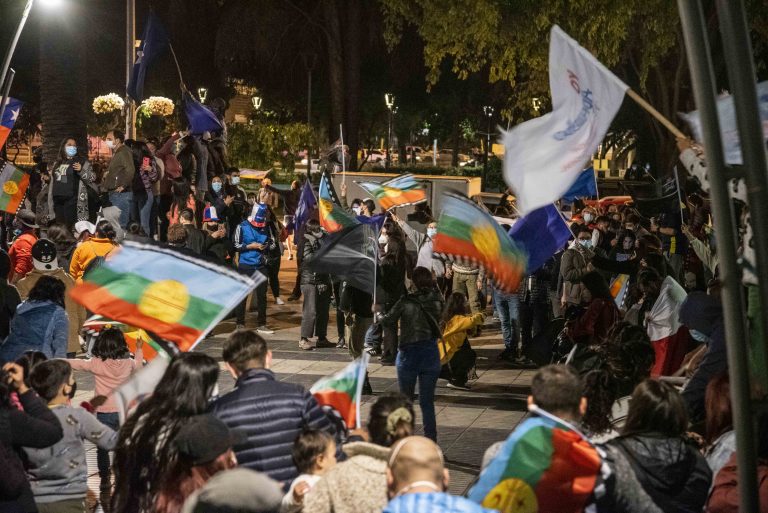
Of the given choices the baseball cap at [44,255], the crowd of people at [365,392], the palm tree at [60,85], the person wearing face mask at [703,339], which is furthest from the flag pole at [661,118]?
the palm tree at [60,85]

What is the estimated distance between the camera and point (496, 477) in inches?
173

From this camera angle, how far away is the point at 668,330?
972 cm

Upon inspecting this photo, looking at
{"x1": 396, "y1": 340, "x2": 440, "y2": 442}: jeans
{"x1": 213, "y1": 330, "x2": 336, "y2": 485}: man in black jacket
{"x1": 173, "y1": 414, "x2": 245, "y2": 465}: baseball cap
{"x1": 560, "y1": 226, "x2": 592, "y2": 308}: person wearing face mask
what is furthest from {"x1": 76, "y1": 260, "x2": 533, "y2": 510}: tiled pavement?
{"x1": 173, "y1": 414, "x2": 245, "y2": 465}: baseball cap

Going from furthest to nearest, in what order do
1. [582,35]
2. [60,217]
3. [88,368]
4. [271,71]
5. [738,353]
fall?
[271,71]
[582,35]
[60,217]
[88,368]
[738,353]

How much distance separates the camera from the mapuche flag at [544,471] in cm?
432

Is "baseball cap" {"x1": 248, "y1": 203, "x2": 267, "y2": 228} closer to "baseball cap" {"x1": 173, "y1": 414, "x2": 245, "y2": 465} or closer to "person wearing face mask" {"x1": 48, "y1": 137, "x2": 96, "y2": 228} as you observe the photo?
"person wearing face mask" {"x1": 48, "y1": 137, "x2": 96, "y2": 228}

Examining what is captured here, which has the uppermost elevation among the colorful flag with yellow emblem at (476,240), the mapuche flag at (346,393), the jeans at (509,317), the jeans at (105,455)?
the colorful flag with yellow emblem at (476,240)

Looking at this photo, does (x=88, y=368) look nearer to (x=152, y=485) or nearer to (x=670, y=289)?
(x=152, y=485)

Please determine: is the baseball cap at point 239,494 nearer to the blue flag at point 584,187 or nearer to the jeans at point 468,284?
the jeans at point 468,284

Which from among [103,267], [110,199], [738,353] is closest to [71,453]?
[103,267]

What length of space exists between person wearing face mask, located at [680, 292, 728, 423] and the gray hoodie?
140 inches

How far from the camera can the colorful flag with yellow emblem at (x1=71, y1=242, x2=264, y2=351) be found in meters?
5.67

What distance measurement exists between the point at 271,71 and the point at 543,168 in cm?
3251

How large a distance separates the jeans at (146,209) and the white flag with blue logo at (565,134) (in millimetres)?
13982
